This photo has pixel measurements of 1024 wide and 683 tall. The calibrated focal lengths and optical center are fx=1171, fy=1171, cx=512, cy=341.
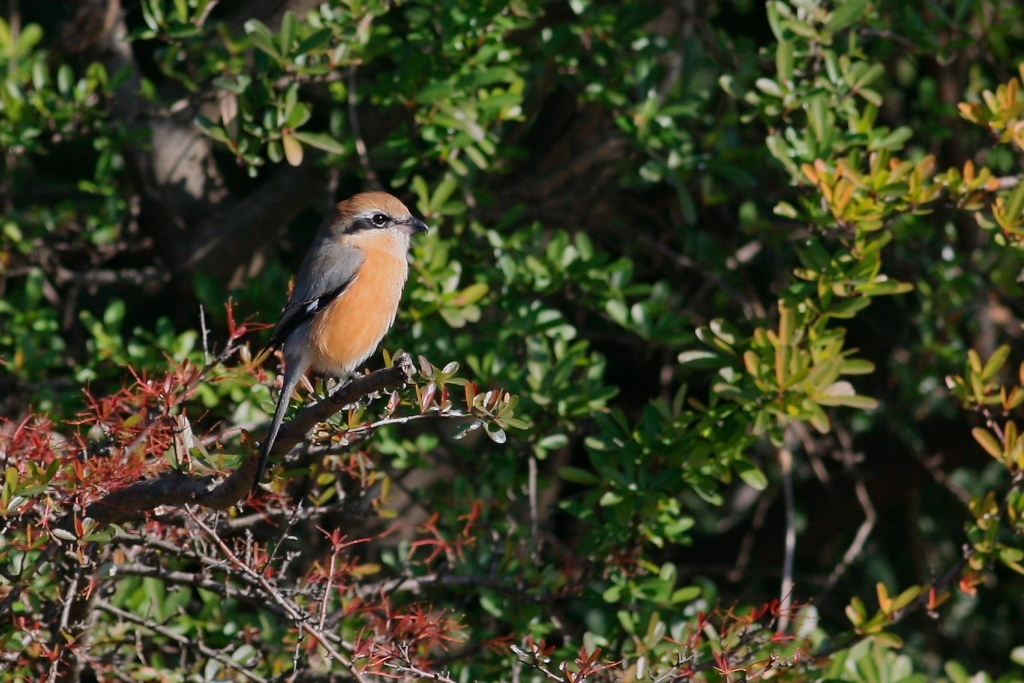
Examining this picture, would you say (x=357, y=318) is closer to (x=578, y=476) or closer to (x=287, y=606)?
(x=578, y=476)

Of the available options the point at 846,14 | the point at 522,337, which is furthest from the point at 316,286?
the point at 846,14

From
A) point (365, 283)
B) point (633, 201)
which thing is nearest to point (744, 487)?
point (633, 201)

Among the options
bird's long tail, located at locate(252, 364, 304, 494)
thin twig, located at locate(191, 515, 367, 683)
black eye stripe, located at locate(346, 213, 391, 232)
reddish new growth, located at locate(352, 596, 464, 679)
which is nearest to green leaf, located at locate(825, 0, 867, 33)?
black eye stripe, located at locate(346, 213, 391, 232)

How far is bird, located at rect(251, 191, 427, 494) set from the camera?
3969mm

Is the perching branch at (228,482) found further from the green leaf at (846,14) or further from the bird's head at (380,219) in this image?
the green leaf at (846,14)

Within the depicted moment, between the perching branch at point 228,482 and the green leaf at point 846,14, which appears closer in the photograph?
the perching branch at point 228,482

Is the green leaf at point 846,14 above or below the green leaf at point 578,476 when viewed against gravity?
above

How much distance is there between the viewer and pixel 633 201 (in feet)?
17.8

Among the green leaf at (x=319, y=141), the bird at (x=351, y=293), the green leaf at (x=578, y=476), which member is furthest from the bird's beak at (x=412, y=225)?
the green leaf at (x=578, y=476)

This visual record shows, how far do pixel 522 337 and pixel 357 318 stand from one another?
2.02 ft

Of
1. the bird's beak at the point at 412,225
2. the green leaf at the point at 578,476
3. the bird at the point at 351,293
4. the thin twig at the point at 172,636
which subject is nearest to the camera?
the thin twig at the point at 172,636

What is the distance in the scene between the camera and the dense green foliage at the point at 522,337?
134 inches

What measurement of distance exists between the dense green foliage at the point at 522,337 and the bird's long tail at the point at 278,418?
0.33 ft

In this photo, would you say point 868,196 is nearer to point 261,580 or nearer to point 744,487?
point 261,580
